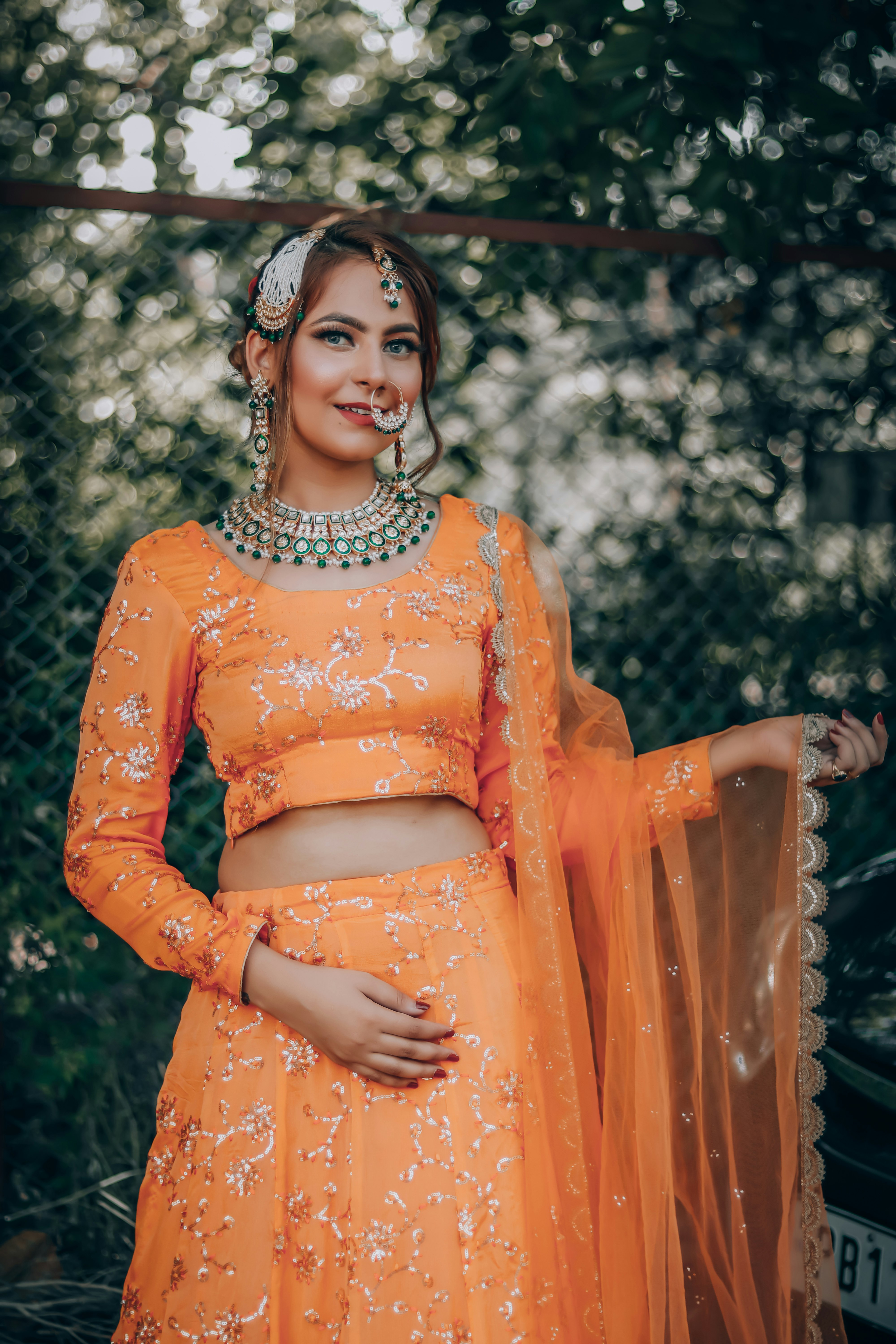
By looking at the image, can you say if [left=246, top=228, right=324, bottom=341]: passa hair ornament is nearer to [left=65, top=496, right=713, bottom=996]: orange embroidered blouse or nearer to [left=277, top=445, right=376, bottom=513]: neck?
[left=277, top=445, right=376, bottom=513]: neck

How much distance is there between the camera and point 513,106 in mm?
2609

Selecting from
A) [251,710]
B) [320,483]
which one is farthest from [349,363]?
[251,710]

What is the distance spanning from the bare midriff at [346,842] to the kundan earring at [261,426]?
51 centimetres

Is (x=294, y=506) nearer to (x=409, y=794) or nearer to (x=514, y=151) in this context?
(x=409, y=794)

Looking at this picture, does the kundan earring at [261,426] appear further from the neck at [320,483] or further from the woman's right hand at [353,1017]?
the woman's right hand at [353,1017]

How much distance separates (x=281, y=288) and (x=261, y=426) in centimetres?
21

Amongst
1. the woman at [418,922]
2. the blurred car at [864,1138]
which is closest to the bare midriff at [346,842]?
the woman at [418,922]

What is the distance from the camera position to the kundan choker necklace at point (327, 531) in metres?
1.53

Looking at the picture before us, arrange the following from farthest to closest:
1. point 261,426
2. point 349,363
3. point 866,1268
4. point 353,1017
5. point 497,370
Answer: point 497,370
point 866,1268
point 261,426
point 349,363
point 353,1017

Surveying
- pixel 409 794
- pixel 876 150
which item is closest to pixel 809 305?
pixel 876 150

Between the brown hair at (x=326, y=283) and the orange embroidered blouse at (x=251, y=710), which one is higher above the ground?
the brown hair at (x=326, y=283)

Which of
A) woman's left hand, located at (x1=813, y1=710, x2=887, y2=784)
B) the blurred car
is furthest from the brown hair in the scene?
the blurred car

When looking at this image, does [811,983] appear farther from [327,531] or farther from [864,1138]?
[327,531]

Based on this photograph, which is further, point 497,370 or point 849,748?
point 497,370
